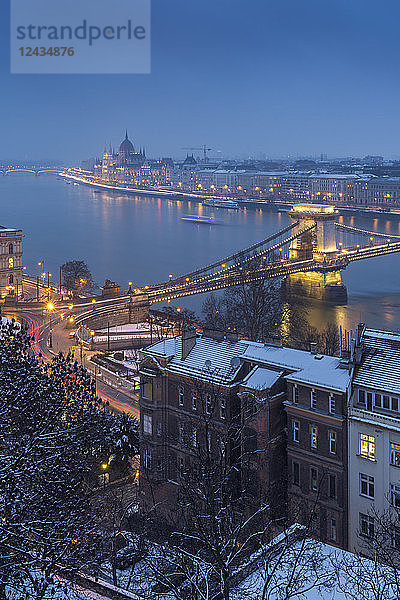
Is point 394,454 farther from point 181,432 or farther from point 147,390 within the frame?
point 147,390

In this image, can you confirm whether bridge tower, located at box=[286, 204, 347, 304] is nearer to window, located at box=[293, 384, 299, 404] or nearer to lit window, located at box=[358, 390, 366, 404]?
window, located at box=[293, 384, 299, 404]

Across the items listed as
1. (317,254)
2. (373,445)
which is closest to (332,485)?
(373,445)

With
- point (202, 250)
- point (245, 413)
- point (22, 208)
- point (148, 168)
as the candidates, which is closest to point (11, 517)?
point (245, 413)

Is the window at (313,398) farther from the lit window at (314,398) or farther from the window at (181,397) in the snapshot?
the window at (181,397)

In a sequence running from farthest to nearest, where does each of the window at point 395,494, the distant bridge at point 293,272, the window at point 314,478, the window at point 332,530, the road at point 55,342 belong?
the distant bridge at point 293,272, the road at point 55,342, the window at point 314,478, the window at point 332,530, the window at point 395,494

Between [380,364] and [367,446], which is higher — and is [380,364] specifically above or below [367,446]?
above

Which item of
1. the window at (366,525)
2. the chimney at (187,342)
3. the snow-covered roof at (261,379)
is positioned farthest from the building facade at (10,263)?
the window at (366,525)
